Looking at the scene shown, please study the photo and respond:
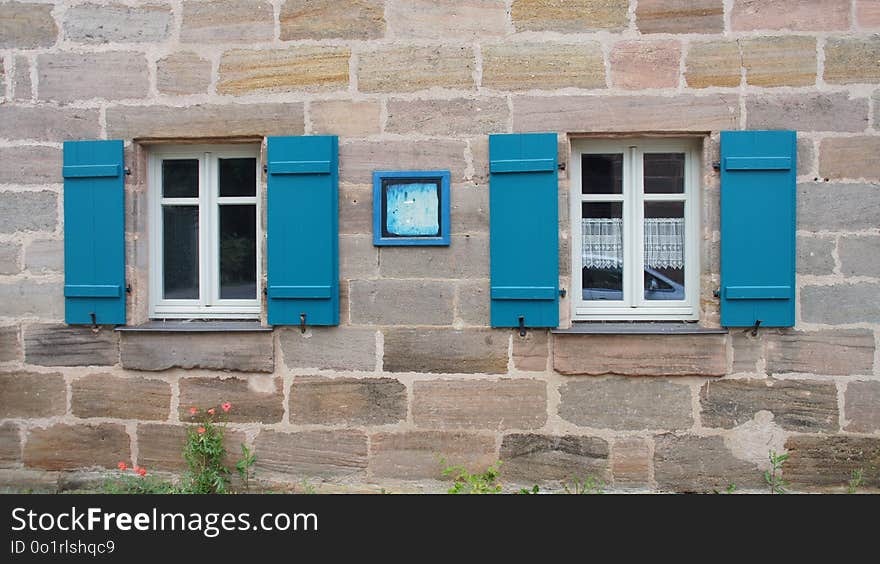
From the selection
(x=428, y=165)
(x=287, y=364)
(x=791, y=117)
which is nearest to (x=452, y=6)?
(x=428, y=165)

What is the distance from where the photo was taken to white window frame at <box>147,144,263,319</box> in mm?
4609

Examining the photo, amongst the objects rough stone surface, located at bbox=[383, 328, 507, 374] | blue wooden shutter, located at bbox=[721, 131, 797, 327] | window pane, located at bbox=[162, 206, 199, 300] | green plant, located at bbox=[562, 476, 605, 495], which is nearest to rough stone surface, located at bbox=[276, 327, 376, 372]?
rough stone surface, located at bbox=[383, 328, 507, 374]

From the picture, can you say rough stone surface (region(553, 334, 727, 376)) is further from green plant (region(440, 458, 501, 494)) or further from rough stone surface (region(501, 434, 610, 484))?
green plant (region(440, 458, 501, 494))

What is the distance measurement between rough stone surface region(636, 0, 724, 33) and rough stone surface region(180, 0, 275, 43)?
216 centimetres

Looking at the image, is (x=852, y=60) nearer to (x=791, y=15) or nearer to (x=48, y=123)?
(x=791, y=15)

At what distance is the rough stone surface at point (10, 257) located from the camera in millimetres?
4570

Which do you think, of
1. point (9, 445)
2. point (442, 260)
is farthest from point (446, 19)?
point (9, 445)

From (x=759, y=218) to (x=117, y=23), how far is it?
3.91 meters

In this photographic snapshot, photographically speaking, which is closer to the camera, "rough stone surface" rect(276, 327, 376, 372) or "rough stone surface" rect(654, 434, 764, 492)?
"rough stone surface" rect(654, 434, 764, 492)

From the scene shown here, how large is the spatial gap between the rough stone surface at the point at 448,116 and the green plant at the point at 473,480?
1.92 meters

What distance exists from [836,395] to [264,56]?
3823 mm

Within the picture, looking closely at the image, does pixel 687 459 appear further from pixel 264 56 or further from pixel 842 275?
pixel 264 56

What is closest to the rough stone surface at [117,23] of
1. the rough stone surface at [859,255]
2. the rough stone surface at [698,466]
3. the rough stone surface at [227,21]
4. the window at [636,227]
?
the rough stone surface at [227,21]

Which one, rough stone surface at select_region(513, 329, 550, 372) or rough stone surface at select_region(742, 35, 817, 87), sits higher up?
rough stone surface at select_region(742, 35, 817, 87)
